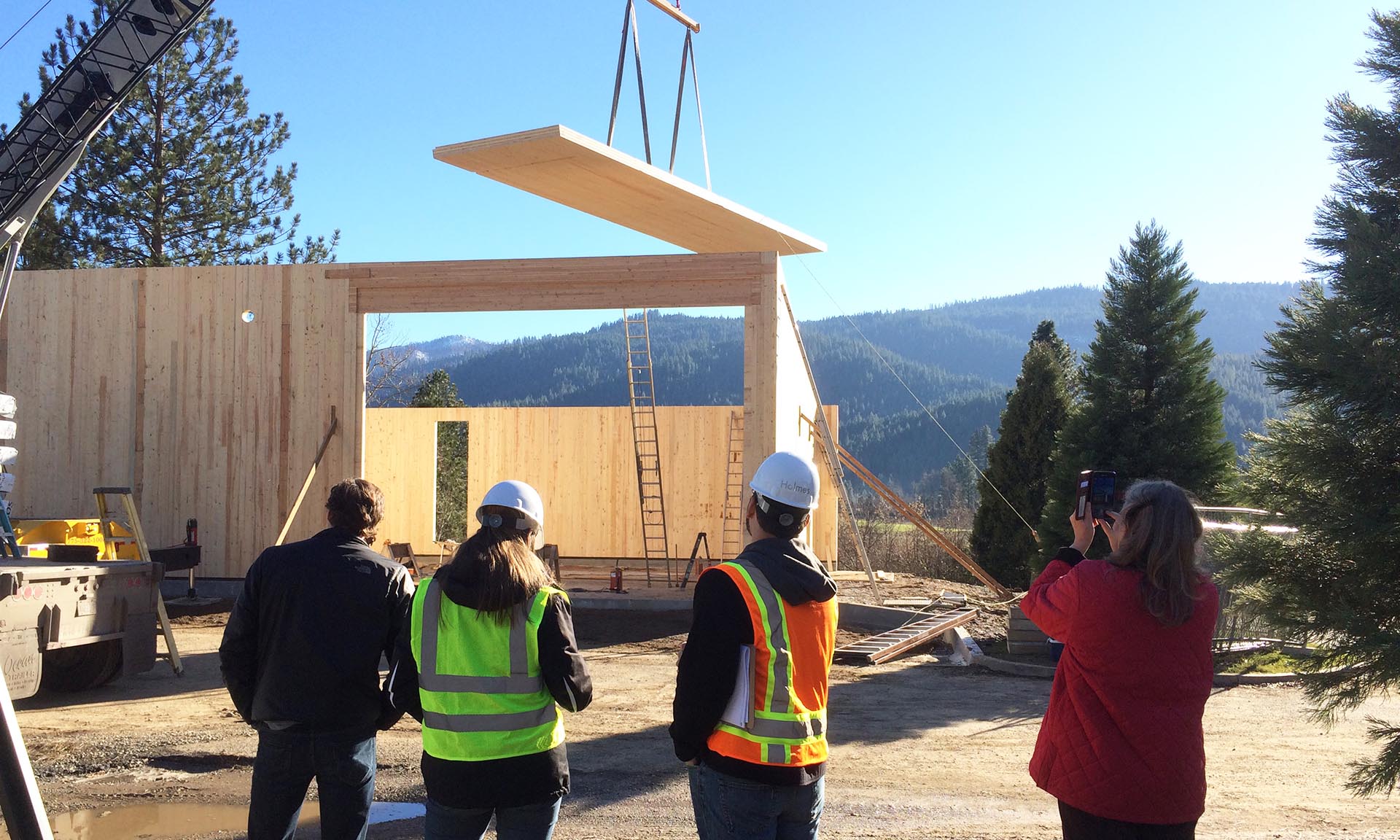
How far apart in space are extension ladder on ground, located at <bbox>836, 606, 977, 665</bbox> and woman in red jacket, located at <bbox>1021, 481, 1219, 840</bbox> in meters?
7.65

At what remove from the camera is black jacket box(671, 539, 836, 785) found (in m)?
2.64

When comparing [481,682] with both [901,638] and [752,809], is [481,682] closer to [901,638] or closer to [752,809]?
[752,809]

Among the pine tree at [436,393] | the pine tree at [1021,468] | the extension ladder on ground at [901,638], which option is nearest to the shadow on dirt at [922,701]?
the extension ladder on ground at [901,638]

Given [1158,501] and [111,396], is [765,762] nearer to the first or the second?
[1158,501]

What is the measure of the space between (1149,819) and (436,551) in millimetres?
17040

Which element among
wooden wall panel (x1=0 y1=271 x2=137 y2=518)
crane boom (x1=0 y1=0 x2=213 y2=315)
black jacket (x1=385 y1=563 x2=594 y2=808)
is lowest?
black jacket (x1=385 y1=563 x2=594 y2=808)

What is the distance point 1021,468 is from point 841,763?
42.1ft

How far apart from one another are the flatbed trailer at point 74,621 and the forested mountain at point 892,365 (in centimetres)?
5406

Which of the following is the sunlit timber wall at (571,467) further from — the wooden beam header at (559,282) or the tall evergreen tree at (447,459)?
the tall evergreen tree at (447,459)

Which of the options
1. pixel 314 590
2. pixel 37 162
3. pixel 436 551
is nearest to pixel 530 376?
pixel 436 551

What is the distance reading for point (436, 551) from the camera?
18.7 meters

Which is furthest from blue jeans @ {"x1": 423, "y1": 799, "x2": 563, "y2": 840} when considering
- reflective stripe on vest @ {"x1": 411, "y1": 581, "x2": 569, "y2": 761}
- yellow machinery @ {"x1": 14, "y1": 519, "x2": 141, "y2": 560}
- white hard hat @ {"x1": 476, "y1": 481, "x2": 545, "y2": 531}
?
yellow machinery @ {"x1": 14, "y1": 519, "x2": 141, "y2": 560}

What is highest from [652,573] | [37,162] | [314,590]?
[37,162]

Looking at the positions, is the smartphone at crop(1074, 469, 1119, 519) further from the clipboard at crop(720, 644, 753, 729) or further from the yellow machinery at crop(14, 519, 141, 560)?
the yellow machinery at crop(14, 519, 141, 560)
